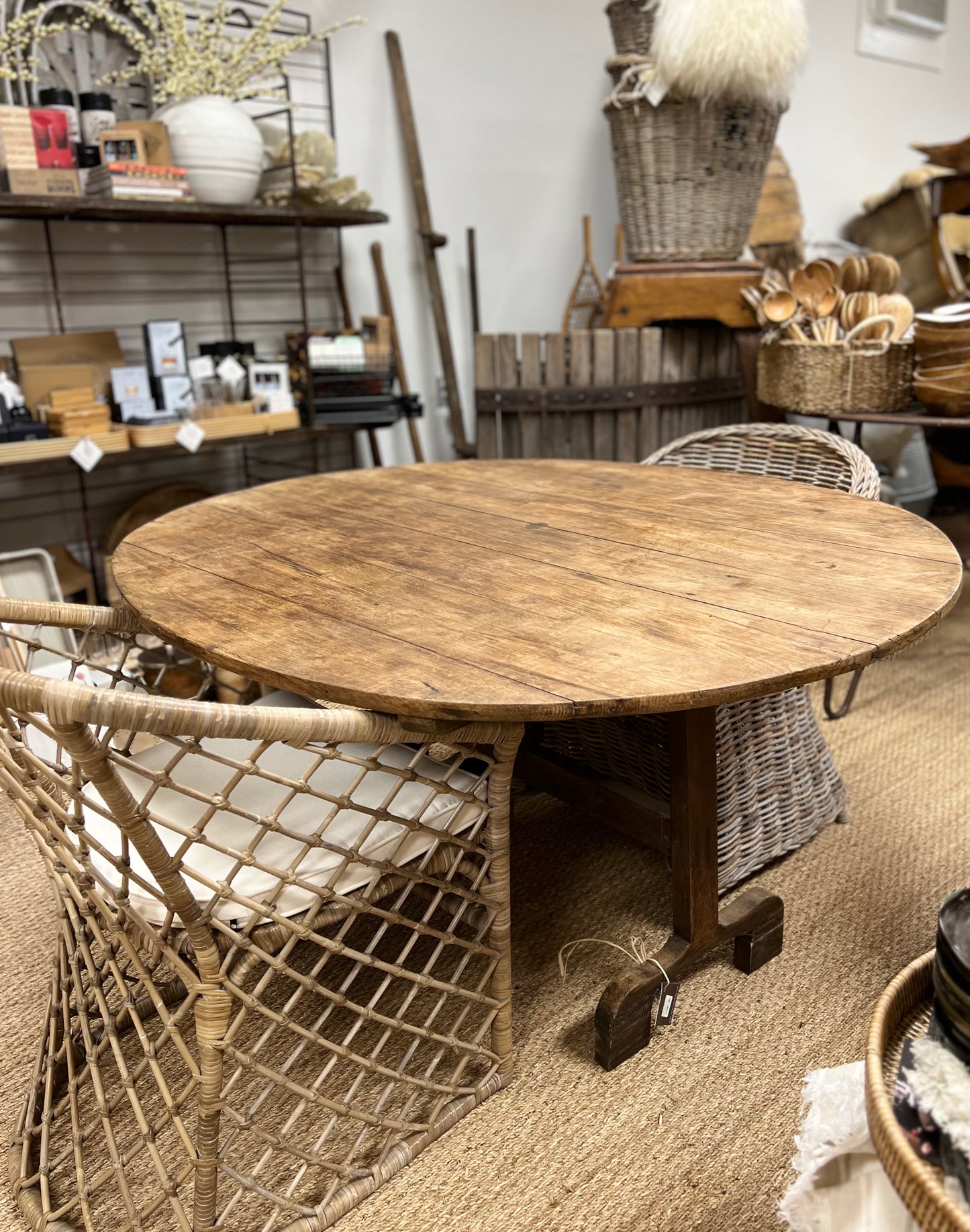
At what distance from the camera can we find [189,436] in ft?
9.11

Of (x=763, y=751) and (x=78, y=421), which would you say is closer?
(x=763, y=751)

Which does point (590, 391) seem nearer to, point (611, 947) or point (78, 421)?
point (78, 421)

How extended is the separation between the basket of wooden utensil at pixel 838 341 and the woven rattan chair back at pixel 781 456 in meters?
0.56

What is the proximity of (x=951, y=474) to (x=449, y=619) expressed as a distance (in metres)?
3.54

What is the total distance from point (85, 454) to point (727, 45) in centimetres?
208

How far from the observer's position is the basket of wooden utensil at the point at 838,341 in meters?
2.65

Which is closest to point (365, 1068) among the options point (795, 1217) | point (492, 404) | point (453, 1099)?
point (453, 1099)

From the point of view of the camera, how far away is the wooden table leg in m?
1.47

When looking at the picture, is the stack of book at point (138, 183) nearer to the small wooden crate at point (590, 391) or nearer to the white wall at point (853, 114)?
the small wooden crate at point (590, 391)

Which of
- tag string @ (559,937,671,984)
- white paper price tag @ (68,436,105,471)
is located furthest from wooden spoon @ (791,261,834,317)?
white paper price tag @ (68,436,105,471)

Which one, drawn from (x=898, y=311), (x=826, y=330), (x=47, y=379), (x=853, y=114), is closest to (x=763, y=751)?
(x=826, y=330)

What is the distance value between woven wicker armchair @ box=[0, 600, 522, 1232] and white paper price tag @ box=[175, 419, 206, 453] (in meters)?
1.32

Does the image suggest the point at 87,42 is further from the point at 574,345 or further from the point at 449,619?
the point at 449,619

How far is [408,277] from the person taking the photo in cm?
377
